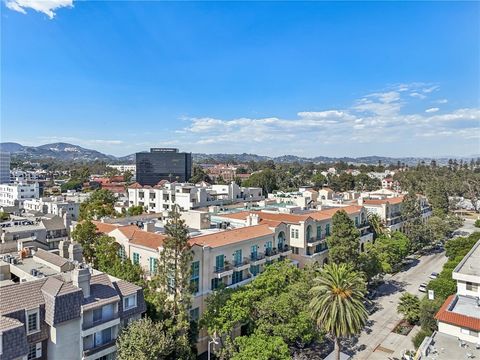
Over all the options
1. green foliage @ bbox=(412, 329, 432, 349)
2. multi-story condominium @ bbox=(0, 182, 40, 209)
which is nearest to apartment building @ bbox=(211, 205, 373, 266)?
green foliage @ bbox=(412, 329, 432, 349)

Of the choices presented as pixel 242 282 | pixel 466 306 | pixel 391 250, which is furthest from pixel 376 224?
pixel 242 282

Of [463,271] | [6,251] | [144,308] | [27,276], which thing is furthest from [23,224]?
[463,271]

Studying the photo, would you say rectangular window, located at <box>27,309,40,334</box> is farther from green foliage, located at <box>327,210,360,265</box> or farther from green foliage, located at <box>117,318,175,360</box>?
green foliage, located at <box>327,210,360,265</box>

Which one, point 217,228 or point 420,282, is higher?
point 217,228

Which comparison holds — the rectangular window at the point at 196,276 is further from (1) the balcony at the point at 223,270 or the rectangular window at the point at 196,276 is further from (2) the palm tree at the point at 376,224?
(2) the palm tree at the point at 376,224

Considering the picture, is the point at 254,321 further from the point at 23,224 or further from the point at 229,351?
the point at 23,224

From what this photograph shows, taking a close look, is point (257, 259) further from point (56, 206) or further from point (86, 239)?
point (56, 206)
